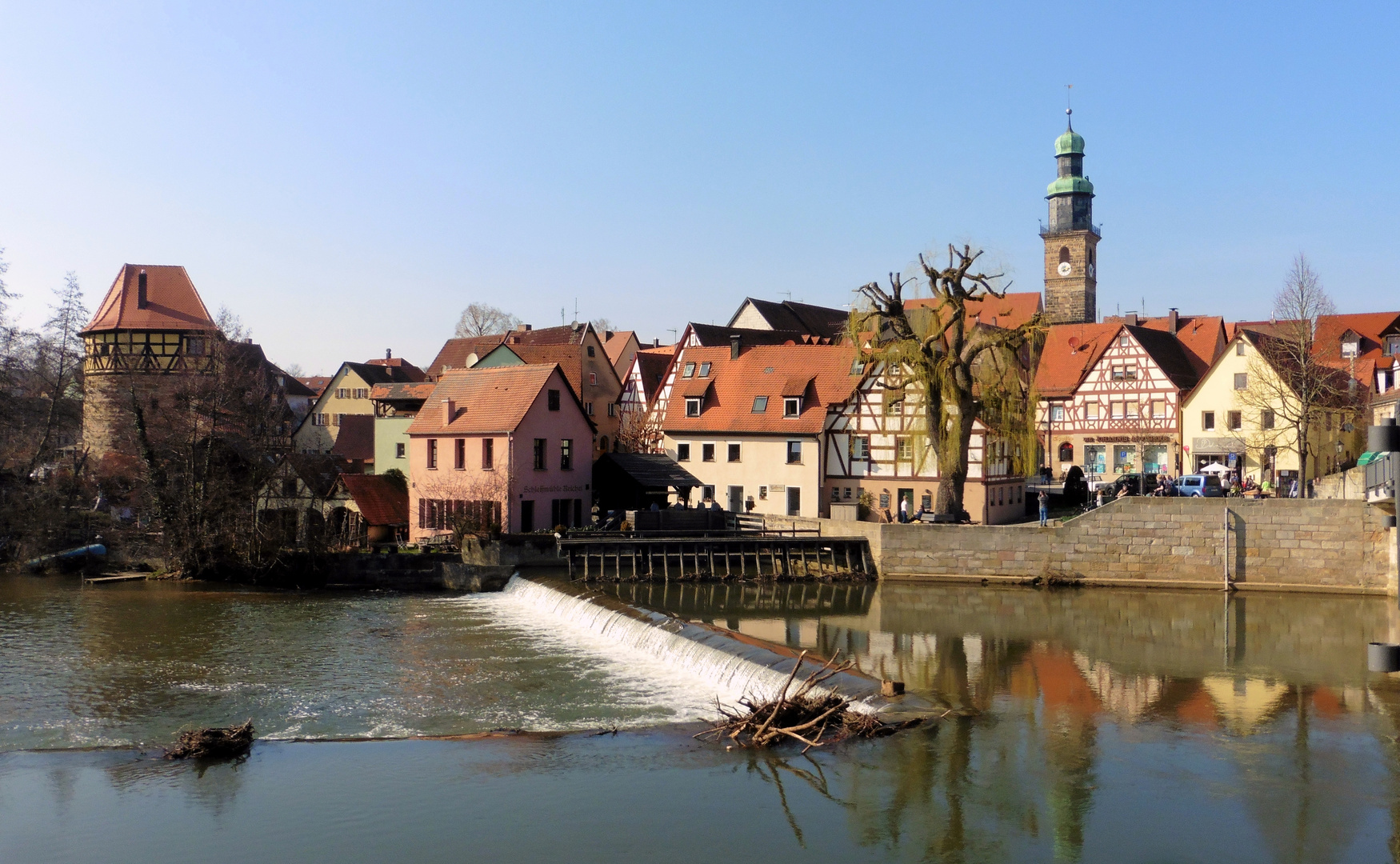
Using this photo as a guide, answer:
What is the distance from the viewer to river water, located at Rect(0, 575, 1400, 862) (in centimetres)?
1386

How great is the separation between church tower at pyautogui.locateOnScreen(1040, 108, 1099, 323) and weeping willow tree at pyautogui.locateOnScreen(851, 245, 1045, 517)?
59.7 meters

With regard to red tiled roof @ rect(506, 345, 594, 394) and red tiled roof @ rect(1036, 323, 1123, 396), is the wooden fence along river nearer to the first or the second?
red tiled roof @ rect(506, 345, 594, 394)

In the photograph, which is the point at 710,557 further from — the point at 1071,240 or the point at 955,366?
the point at 1071,240

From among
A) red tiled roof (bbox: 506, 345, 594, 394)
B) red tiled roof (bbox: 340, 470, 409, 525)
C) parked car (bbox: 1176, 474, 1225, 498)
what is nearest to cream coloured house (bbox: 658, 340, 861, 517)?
red tiled roof (bbox: 506, 345, 594, 394)

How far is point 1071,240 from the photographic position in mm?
95438

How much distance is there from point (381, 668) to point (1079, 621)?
1690 centimetres

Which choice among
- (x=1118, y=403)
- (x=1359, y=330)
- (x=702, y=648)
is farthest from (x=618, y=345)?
(x=702, y=648)

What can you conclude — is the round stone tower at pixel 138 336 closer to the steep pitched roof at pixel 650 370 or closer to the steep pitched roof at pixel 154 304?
the steep pitched roof at pixel 154 304

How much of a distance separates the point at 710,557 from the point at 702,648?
13866 millimetres

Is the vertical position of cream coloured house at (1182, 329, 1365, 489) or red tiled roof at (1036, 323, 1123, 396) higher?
red tiled roof at (1036, 323, 1123, 396)

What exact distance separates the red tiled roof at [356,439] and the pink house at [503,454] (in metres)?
12.2

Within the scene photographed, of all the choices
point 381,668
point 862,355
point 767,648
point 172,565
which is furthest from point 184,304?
point 767,648

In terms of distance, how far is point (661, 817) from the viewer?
571 inches

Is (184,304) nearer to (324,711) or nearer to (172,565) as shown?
(172,565)
